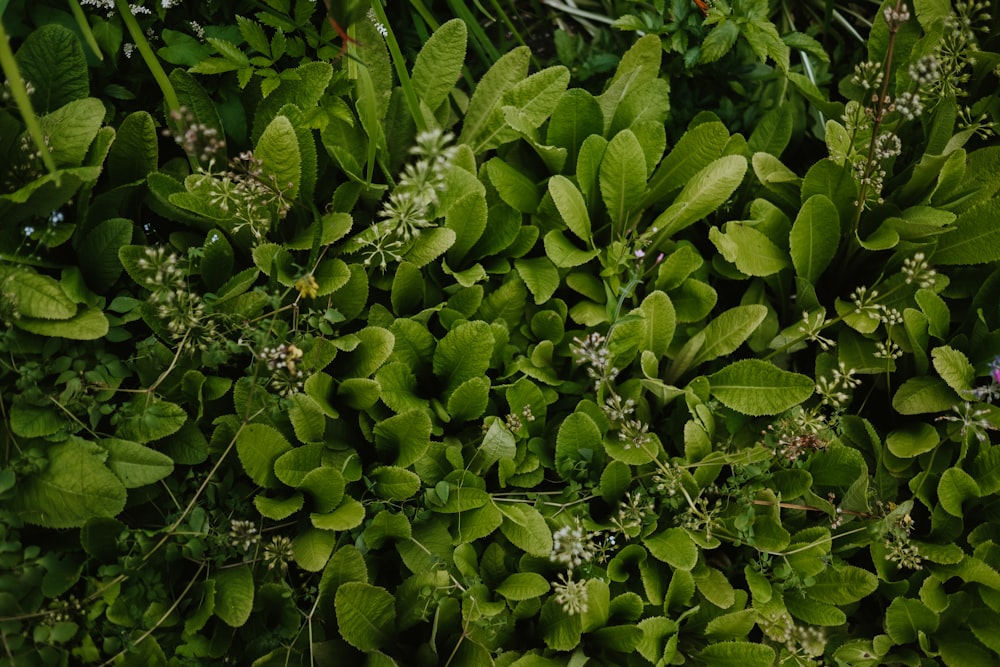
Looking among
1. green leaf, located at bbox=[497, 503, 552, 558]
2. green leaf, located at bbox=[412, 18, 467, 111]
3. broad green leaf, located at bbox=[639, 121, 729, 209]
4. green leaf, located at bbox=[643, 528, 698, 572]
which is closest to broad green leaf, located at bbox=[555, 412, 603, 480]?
green leaf, located at bbox=[497, 503, 552, 558]

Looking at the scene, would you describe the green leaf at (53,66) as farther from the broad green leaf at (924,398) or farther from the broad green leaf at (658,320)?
the broad green leaf at (924,398)

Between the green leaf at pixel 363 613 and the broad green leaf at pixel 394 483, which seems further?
the broad green leaf at pixel 394 483

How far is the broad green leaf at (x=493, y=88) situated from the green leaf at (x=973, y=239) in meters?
1.18

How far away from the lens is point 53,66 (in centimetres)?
175

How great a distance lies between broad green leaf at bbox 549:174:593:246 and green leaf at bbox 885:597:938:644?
1.22 metres

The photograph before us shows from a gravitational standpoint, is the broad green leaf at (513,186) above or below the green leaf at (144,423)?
above

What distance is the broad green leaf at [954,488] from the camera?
1.97 meters

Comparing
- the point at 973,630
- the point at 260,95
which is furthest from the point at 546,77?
the point at 973,630

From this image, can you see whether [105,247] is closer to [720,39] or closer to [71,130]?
[71,130]

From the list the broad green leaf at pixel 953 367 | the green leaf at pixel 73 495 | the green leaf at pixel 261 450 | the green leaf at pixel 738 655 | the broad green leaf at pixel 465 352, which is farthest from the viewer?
the broad green leaf at pixel 953 367

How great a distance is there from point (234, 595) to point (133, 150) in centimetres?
106

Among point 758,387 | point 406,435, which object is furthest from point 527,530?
point 758,387

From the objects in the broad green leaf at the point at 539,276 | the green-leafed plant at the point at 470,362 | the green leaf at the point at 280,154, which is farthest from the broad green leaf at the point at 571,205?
the green leaf at the point at 280,154

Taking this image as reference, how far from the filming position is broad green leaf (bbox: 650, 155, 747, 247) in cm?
210
